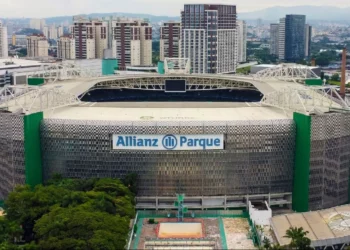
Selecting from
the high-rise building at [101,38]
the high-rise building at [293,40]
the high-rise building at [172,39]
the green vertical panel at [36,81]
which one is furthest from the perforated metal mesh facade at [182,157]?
the high-rise building at [293,40]

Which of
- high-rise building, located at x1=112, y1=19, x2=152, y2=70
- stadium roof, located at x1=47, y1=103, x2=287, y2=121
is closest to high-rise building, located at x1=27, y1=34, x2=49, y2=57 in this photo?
high-rise building, located at x1=112, y1=19, x2=152, y2=70

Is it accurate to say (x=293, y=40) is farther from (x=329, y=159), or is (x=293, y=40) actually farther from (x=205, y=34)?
(x=329, y=159)

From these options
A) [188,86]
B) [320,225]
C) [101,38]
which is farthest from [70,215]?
[101,38]

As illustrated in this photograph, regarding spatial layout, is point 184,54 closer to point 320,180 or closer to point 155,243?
point 320,180

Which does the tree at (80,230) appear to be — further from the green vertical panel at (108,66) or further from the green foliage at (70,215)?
the green vertical panel at (108,66)

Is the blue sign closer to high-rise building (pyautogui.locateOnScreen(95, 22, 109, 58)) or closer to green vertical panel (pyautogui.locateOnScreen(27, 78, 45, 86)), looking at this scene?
green vertical panel (pyautogui.locateOnScreen(27, 78, 45, 86))

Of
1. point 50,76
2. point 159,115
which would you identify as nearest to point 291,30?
point 50,76
